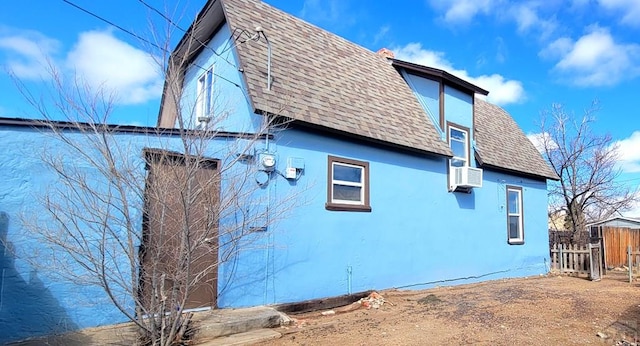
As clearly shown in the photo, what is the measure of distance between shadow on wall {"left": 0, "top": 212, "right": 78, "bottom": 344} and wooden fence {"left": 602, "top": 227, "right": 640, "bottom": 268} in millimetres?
19393

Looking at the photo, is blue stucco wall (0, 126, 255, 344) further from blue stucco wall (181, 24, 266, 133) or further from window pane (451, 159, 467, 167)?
window pane (451, 159, 467, 167)

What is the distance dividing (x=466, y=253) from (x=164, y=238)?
8.28 metres

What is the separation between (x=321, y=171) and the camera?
25.6 feet

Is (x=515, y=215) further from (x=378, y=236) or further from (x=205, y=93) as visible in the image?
(x=205, y=93)

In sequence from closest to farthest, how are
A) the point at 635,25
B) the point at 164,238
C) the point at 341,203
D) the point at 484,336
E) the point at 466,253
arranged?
1. the point at 164,238
2. the point at 484,336
3. the point at 341,203
4. the point at 466,253
5. the point at 635,25

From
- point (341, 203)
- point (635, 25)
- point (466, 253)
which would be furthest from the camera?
point (635, 25)

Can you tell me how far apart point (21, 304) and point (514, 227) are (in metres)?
12.9

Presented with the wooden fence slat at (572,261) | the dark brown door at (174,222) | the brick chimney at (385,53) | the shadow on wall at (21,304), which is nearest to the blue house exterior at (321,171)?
the shadow on wall at (21,304)

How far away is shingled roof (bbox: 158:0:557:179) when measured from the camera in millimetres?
7617

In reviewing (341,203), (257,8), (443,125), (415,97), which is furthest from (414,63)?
(341,203)

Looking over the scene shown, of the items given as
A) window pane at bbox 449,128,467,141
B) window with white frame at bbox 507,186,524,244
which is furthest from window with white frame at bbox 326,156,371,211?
window with white frame at bbox 507,186,524,244

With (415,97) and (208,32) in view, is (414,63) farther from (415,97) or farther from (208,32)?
(208,32)

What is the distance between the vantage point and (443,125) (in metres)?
11.0

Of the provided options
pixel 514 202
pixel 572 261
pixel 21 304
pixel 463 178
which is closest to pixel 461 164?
pixel 463 178
